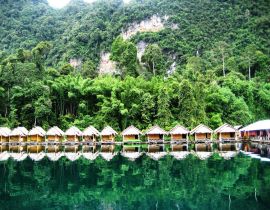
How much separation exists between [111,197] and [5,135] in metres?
34.3

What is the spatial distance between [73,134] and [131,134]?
7.38 metres

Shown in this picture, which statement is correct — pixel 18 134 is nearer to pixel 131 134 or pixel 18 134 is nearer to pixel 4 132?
pixel 4 132

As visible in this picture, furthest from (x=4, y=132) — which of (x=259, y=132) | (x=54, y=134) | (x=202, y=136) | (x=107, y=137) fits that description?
(x=259, y=132)

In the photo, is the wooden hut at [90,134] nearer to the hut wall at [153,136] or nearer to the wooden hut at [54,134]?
the wooden hut at [54,134]

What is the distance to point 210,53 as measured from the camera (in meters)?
76.3

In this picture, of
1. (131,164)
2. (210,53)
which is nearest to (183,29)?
(210,53)

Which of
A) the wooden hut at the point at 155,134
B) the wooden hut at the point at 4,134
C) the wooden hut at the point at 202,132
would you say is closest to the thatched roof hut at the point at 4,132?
the wooden hut at the point at 4,134

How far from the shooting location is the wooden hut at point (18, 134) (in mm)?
45156

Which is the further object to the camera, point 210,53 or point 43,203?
point 210,53

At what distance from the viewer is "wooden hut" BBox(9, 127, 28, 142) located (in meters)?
45.2

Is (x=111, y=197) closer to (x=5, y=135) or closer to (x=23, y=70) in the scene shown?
(x=5, y=135)

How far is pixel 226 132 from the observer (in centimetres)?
4319

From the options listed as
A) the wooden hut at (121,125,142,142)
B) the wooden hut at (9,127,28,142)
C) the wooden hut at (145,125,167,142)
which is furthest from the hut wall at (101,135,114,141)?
the wooden hut at (9,127,28,142)

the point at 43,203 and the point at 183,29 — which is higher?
the point at 183,29
